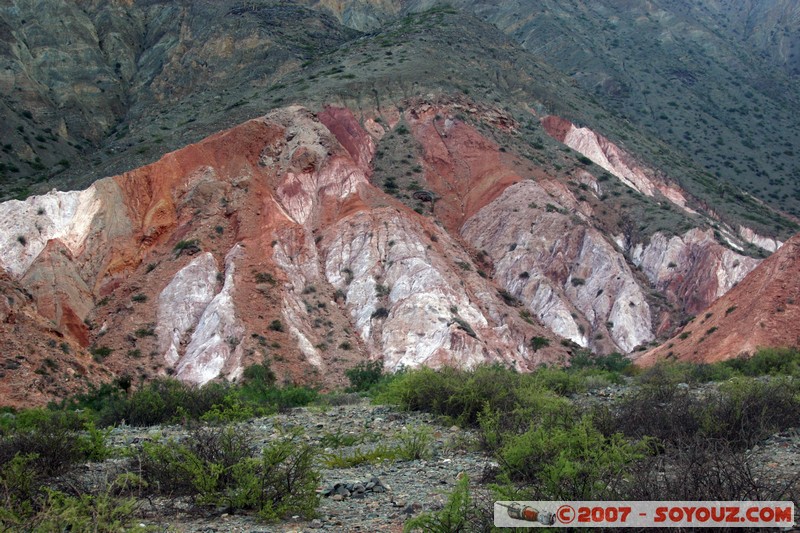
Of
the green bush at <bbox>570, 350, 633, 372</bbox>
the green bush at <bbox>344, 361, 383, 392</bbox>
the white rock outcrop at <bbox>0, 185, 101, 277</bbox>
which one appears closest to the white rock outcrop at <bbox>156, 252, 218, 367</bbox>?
the white rock outcrop at <bbox>0, 185, 101, 277</bbox>

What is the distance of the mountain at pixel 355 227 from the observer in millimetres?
34406

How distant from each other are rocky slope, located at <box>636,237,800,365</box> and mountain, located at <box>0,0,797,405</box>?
335 inches

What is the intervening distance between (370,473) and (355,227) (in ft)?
107

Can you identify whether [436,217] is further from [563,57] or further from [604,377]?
[563,57]

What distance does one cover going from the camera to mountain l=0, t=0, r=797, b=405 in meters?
34.4

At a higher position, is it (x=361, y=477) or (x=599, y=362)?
(x=361, y=477)

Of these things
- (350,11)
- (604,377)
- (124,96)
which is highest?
(350,11)

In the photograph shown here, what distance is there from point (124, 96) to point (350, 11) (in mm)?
44878

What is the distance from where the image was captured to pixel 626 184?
198 feet

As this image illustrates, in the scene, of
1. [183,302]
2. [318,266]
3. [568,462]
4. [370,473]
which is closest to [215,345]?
[183,302]

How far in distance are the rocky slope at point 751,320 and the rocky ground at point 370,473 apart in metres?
13.6

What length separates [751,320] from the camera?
93.2 feet

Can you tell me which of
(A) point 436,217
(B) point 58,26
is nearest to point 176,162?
(A) point 436,217

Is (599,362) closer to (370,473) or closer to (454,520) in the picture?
(370,473)
